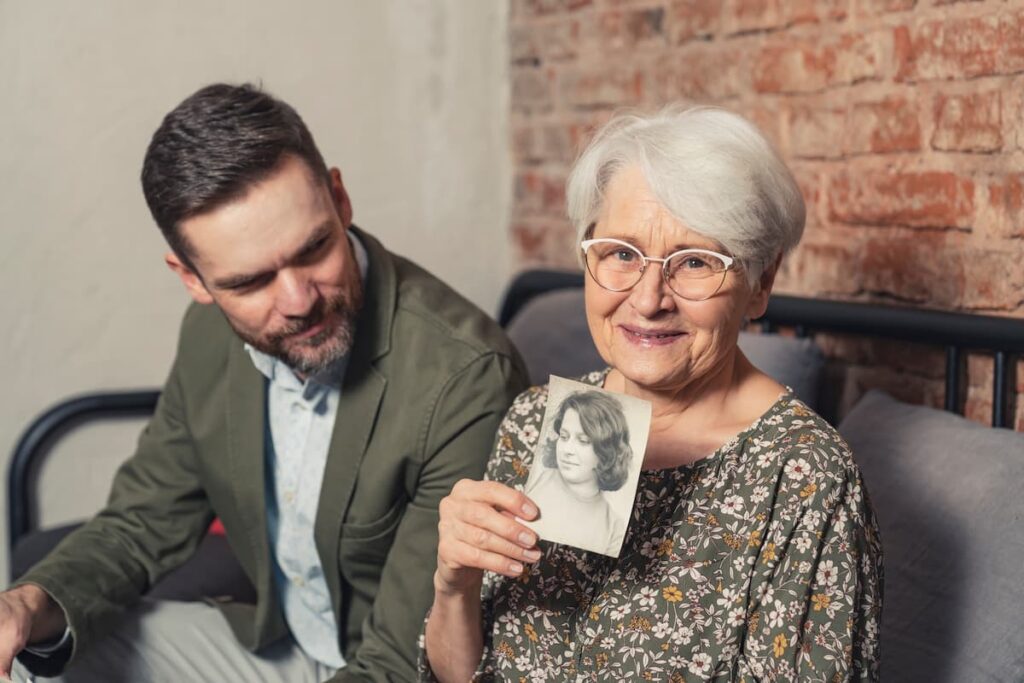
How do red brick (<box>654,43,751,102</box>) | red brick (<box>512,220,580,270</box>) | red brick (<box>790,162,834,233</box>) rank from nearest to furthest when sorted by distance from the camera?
red brick (<box>790,162,834,233</box>), red brick (<box>654,43,751,102</box>), red brick (<box>512,220,580,270</box>)

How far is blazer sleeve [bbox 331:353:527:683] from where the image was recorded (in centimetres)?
159

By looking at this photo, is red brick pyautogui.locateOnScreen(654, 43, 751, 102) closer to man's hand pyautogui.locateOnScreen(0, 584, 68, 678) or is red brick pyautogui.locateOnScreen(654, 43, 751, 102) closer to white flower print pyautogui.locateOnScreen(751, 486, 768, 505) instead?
white flower print pyautogui.locateOnScreen(751, 486, 768, 505)

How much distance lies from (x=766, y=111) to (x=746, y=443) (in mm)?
1014

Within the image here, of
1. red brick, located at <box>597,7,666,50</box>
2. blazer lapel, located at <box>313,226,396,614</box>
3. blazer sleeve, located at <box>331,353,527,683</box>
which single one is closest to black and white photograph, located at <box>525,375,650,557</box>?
blazer sleeve, located at <box>331,353,527,683</box>

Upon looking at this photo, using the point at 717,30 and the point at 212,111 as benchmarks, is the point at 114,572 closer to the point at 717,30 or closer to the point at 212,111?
the point at 212,111

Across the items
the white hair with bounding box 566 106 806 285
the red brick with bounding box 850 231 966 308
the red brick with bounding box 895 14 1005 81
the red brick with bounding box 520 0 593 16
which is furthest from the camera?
the red brick with bounding box 520 0 593 16

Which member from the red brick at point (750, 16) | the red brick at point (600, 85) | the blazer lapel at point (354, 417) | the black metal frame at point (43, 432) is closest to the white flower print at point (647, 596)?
the blazer lapel at point (354, 417)

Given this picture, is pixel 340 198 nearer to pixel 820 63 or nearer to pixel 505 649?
pixel 505 649

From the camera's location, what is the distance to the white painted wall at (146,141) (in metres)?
2.61

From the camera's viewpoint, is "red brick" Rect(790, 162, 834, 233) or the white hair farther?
"red brick" Rect(790, 162, 834, 233)

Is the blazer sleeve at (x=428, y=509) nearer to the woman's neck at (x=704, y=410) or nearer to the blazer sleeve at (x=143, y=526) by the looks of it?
the woman's neck at (x=704, y=410)

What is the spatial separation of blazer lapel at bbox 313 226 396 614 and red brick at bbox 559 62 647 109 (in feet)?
3.48

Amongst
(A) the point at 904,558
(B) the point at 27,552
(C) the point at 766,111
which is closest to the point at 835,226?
(C) the point at 766,111

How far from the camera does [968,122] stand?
1.74 meters
